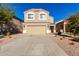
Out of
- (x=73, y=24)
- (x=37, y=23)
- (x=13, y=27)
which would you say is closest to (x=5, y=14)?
(x=13, y=27)

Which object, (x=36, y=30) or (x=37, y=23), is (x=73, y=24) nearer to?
(x=37, y=23)

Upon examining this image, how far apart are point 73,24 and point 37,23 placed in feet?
17.7

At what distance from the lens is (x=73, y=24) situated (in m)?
17.6

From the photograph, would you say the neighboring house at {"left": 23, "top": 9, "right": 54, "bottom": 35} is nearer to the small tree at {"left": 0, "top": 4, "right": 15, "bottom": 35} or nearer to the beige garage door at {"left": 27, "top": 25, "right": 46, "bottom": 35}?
the beige garage door at {"left": 27, "top": 25, "right": 46, "bottom": 35}

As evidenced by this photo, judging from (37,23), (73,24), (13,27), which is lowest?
(13,27)

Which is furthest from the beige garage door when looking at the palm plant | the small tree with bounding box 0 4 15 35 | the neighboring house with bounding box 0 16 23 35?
the palm plant

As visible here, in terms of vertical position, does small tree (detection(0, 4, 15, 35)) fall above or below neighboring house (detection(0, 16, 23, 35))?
above

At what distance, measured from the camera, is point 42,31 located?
2245cm

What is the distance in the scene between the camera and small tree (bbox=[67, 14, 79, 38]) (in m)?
17.1

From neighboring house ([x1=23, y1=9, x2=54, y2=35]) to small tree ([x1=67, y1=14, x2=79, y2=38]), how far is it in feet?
9.92

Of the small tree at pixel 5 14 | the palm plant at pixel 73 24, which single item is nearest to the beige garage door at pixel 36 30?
the small tree at pixel 5 14

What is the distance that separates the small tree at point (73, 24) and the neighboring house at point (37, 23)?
3.02 m

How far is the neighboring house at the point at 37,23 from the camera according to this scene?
842 inches

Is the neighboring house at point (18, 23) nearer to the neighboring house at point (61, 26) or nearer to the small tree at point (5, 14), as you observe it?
the small tree at point (5, 14)
